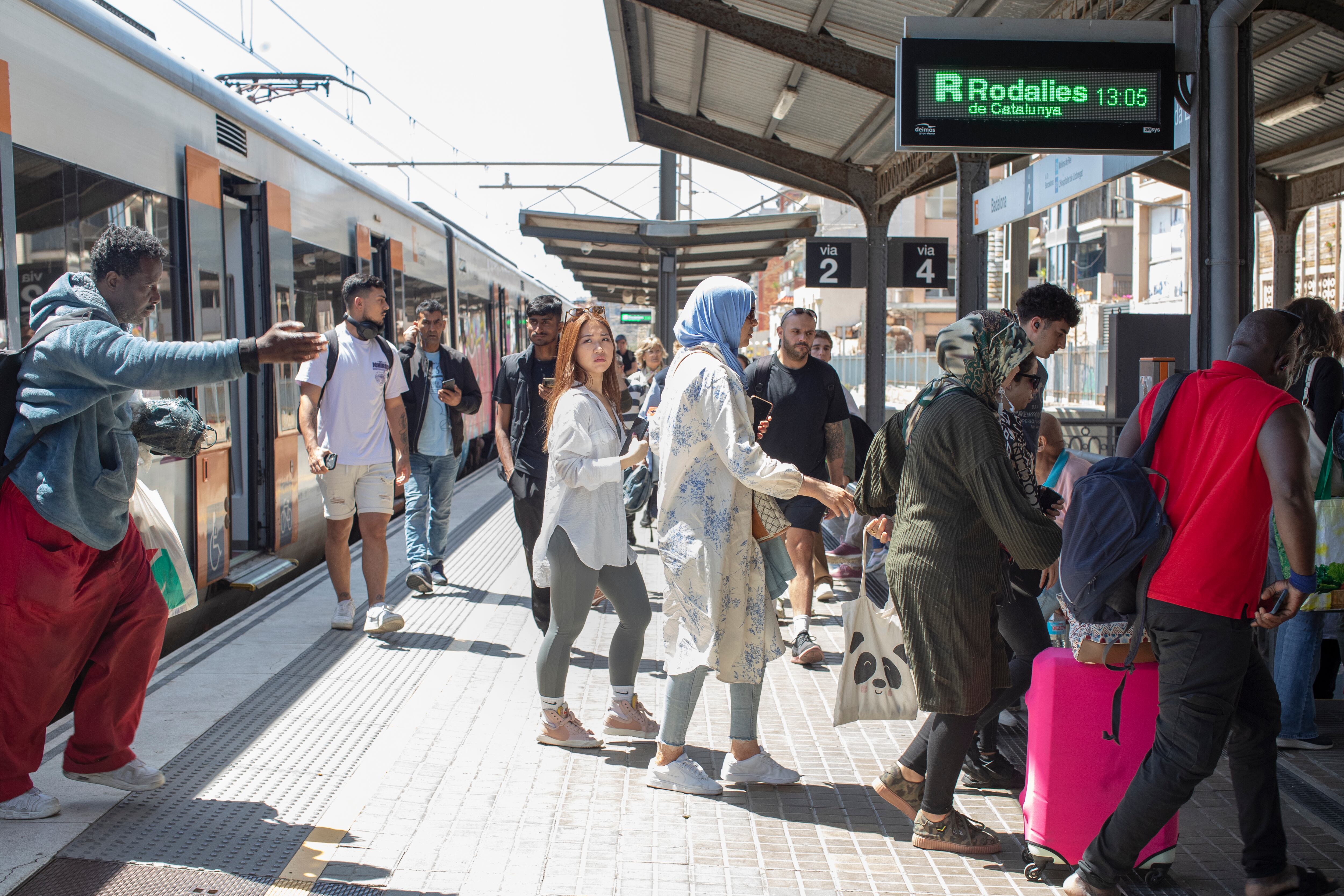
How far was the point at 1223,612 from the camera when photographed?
319cm

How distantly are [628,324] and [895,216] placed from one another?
3188 cm

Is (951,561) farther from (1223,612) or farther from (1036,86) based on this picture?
(1036,86)

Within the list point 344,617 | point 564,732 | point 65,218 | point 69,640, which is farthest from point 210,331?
point 564,732

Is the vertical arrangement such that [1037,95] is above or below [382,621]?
above

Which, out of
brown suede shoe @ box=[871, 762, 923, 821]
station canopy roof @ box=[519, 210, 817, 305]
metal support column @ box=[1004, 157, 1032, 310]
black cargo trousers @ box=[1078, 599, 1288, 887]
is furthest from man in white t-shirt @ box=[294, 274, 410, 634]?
station canopy roof @ box=[519, 210, 817, 305]

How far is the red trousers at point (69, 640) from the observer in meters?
3.56

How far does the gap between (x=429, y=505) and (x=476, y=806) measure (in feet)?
12.7

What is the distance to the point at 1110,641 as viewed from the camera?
3.41 m

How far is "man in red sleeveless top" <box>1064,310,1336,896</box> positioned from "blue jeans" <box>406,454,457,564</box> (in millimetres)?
4938

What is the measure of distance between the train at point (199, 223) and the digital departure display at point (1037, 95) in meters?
3.81

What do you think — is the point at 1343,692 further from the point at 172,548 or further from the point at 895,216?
the point at 895,216

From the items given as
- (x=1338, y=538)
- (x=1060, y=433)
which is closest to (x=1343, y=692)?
(x=1338, y=538)

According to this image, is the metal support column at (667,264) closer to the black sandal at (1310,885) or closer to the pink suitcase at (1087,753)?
the pink suitcase at (1087,753)

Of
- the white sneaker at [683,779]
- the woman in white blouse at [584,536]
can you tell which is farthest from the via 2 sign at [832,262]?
the white sneaker at [683,779]
